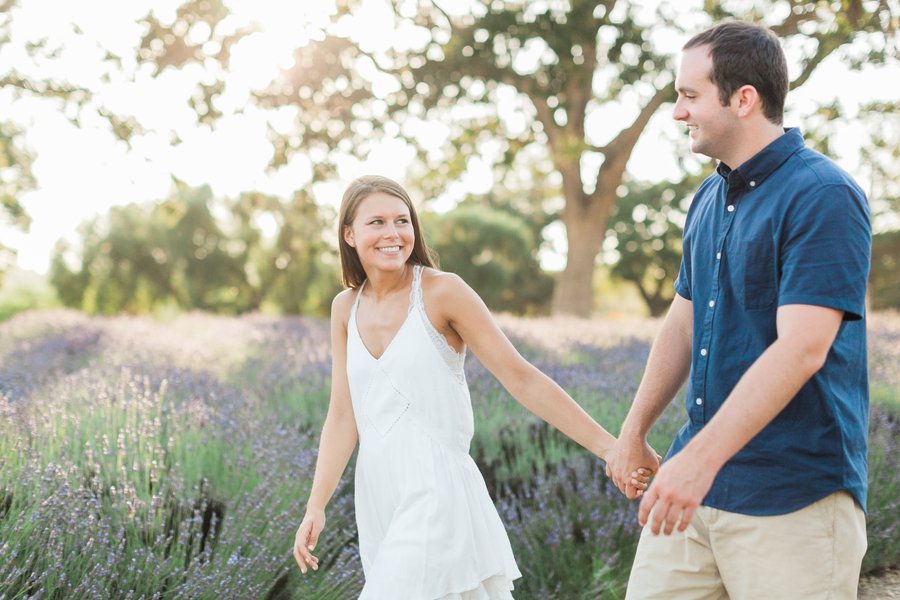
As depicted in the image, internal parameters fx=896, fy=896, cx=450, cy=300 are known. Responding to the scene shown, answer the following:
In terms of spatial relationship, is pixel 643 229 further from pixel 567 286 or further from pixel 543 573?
pixel 543 573

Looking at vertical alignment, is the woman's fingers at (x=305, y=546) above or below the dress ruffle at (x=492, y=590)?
above

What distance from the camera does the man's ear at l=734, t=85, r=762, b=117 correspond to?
2.02m

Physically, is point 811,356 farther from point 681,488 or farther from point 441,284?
point 441,284

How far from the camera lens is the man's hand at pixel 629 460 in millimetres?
2414

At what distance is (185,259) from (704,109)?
89.0ft

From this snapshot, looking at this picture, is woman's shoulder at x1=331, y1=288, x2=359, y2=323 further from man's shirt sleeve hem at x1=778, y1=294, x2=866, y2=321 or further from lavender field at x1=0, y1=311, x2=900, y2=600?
→ man's shirt sleeve hem at x1=778, y1=294, x2=866, y2=321

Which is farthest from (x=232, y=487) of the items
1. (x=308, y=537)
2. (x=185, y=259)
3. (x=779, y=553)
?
(x=185, y=259)

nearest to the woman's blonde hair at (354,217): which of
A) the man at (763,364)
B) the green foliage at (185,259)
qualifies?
the man at (763,364)

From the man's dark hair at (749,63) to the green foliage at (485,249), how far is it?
1009 inches

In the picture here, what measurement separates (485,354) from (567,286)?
12.4 meters

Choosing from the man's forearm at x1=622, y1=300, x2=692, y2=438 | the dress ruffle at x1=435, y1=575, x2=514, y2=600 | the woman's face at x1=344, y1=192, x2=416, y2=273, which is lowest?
the dress ruffle at x1=435, y1=575, x2=514, y2=600

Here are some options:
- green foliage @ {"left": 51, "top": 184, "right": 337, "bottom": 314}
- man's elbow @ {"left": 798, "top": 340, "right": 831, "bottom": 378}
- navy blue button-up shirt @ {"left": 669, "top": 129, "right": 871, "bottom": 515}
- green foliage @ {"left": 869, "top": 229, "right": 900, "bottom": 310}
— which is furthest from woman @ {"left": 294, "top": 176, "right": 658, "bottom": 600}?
green foliage @ {"left": 869, "top": 229, "right": 900, "bottom": 310}

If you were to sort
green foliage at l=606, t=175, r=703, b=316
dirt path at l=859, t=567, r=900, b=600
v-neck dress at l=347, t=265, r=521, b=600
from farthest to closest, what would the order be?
green foliage at l=606, t=175, r=703, b=316
dirt path at l=859, t=567, r=900, b=600
v-neck dress at l=347, t=265, r=521, b=600

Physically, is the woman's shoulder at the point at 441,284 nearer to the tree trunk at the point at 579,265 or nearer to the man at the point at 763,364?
the man at the point at 763,364
